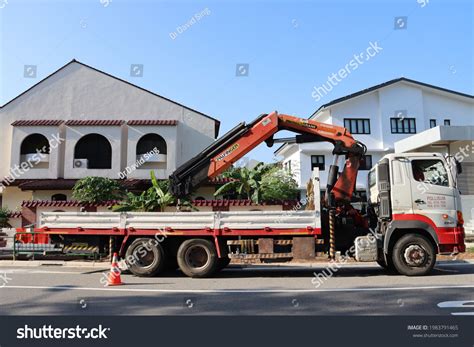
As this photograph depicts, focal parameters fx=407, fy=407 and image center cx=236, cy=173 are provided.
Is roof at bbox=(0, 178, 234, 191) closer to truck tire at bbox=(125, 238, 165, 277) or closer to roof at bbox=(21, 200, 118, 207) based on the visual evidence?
roof at bbox=(21, 200, 118, 207)

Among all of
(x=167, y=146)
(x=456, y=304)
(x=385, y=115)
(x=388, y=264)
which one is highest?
(x=385, y=115)

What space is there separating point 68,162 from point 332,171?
1742 centimetres

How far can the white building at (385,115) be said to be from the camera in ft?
105

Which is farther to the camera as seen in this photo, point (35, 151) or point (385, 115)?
point (385, 115)

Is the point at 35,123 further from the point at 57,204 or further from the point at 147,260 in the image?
the point at 147,260

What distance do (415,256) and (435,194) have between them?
156 centimetres

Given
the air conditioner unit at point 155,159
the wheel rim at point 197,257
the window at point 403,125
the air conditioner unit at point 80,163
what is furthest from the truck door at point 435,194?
the window at point 403,125

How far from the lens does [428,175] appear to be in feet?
33.0

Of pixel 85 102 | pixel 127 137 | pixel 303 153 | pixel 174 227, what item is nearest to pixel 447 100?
pixel 303 153


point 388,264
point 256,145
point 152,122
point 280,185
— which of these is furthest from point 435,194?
point 280,185

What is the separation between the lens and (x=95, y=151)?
24391 mm

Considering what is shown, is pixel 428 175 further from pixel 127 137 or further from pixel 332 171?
pixel 127 137

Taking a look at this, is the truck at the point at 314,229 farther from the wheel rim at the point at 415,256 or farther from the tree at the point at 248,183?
the tree at the point at 248,183

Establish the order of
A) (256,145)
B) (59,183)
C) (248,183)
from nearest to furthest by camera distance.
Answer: (256,145) → (248,183) → (59,183)
